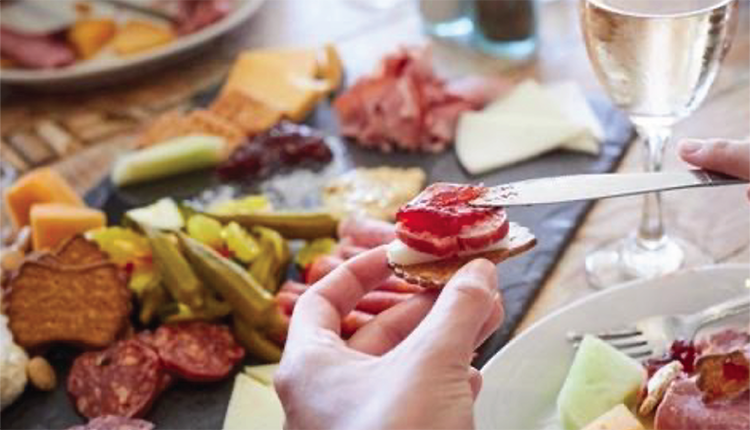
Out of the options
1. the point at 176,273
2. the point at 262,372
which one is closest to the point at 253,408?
the point at 262,372

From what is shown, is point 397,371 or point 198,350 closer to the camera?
point 397,371

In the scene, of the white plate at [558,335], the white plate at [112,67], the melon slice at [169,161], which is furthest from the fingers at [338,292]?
the white plate at [112,67]

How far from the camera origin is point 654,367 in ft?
3.13

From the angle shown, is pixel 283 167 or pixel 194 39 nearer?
pixel 283 167

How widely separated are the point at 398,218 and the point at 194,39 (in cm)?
101

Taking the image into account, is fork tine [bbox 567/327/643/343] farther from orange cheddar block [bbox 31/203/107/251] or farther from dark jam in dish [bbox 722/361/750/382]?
orange cheddar block [bbox 31/203/107/251]

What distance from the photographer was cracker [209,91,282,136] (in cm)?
155

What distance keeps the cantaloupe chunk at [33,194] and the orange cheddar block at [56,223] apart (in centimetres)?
3

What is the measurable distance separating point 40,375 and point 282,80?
2.05 ft

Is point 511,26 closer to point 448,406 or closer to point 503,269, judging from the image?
point 503,269

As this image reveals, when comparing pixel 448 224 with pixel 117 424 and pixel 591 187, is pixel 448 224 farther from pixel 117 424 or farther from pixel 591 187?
pixel 117 424

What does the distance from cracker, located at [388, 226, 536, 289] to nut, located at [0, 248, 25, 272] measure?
63 cm

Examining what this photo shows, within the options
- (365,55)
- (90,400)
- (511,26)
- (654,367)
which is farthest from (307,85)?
(654,367)

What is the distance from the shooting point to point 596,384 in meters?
0.93
